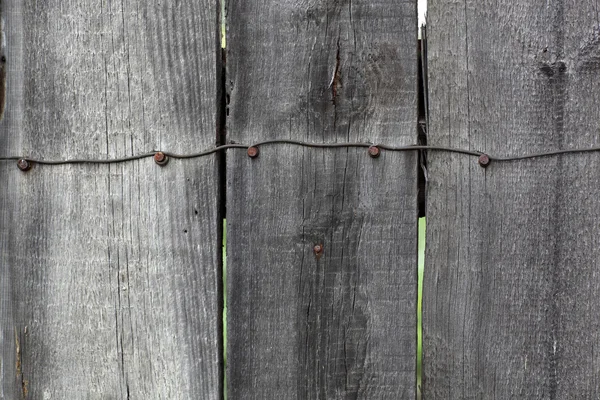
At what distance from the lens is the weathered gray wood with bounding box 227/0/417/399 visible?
1.68 meters

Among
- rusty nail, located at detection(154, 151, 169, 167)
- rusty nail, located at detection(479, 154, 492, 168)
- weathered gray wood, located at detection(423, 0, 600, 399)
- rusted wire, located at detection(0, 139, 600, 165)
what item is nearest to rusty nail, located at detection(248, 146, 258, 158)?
rusted wire, located at detection(0, 139, 600, 165)

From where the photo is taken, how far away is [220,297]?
1.75 m

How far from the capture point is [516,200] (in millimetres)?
1662

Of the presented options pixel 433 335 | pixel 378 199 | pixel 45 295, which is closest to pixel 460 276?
pixel 433 335

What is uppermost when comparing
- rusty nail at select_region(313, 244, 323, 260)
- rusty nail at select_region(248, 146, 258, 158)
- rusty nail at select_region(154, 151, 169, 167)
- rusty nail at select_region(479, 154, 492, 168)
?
rusty nail at select_region(248, 146, 258, 158)

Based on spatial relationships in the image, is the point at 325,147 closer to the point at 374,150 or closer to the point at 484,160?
the point at 374,150

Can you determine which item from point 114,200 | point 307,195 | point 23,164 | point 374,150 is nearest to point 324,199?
point 307,195

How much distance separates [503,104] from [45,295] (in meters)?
1.30

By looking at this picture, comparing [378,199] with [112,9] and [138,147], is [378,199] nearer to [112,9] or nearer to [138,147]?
[138,147]

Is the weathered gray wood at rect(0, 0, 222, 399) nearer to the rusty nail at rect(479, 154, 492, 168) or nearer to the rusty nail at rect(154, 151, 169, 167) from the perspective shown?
the rusty nail at rect(154, 151, 169, 167)

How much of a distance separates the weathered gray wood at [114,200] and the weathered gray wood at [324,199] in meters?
0.09

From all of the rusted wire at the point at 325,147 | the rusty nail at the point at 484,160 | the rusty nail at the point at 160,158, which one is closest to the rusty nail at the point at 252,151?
the rusted wire at the point at 325,147

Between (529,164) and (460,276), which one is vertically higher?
(529,164)

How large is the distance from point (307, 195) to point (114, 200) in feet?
1.67
